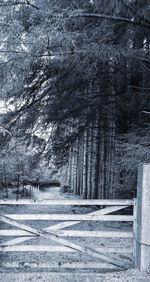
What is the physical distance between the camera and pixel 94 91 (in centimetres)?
1264

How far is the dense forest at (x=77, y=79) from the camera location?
7328 mm

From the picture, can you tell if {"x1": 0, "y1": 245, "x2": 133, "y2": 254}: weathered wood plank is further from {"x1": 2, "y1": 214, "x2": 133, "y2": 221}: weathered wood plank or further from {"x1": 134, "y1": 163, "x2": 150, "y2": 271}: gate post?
{"x1": 2, "y1": 214, "x2": 133, "y2": 221}: weathered wood plank

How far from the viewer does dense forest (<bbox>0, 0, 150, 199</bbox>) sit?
7.33m

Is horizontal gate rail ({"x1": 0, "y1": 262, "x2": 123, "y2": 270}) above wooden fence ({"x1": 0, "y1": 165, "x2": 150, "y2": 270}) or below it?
below

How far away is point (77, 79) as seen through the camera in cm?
1077

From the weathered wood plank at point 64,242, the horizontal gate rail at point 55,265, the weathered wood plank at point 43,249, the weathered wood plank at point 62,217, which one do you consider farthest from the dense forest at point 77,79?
the horizontal gate rail at point 55,265

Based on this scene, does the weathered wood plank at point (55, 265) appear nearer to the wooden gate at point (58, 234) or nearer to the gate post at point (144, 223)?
the wooden gate at point (58, 234)

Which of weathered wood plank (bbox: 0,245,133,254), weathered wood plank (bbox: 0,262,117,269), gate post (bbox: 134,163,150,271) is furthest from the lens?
weathered wood plank (bbox: 0,245,133,254)

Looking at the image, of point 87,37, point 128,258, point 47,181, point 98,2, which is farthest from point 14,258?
point 47,181

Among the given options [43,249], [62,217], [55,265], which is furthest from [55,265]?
[62,217]

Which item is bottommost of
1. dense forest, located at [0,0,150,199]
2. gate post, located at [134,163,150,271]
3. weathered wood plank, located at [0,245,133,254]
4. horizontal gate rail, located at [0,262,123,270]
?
horizontal gate rail, located at [0,262,123,270]

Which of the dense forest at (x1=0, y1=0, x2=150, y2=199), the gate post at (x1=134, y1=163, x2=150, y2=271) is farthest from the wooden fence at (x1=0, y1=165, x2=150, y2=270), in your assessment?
the dense forest at (x1=0, y1=0, x2=150, y2=199)

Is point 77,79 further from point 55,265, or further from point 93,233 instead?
point 55,265

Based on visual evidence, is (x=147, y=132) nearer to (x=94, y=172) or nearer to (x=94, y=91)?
(x=94, y=91)
